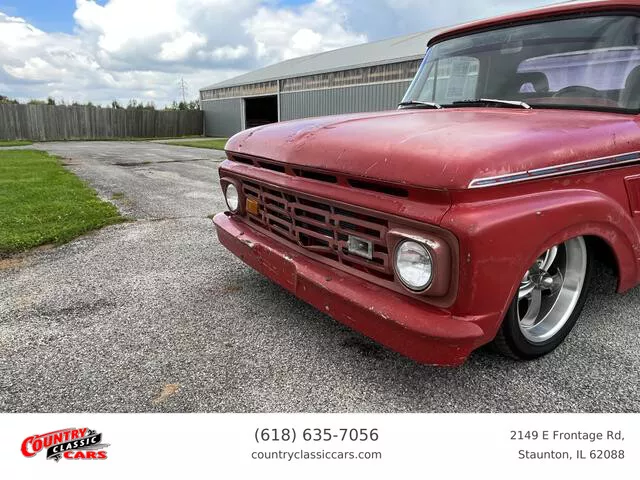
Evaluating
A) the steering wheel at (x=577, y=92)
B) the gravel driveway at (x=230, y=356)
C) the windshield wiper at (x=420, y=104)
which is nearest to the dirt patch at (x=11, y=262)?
the gravel driveway at (x=230, y=356)

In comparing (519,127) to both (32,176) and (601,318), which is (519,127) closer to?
(601,318)

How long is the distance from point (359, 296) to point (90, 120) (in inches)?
1139

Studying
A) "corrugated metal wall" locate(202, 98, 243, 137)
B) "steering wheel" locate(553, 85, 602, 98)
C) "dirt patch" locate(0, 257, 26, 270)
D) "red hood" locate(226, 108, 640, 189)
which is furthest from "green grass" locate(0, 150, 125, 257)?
"corrugated metal wall" locate(202, 98, 243, 137)

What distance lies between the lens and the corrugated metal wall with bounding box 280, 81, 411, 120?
17033 mm

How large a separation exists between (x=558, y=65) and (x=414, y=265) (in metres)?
1.71

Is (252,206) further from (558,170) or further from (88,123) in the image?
(88,123)

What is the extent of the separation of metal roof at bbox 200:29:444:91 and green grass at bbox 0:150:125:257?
12.2 metres

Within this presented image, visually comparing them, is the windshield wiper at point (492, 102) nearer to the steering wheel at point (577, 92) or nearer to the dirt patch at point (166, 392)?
the steering wheel at point (577, 92)

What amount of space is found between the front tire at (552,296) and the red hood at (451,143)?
1.83 ft

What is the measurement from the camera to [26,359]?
7.91 ft

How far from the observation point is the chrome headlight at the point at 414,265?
1.82 meters

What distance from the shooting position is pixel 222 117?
2961cm

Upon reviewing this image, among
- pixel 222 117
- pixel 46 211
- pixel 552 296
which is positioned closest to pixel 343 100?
pixel 222 117

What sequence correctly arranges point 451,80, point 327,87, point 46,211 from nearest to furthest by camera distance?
point 451,80 < point 46,211 < point 327,87
